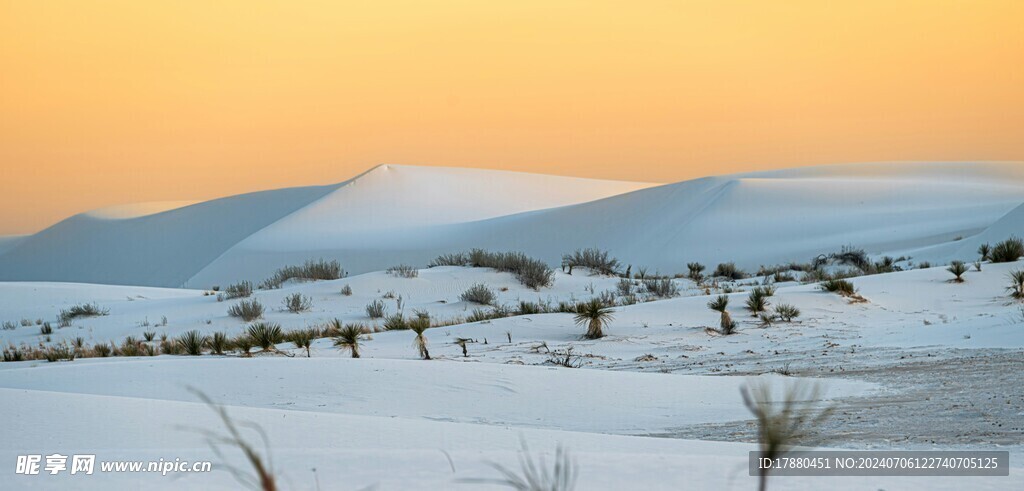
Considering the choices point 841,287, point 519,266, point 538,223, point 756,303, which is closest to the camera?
point 756,303

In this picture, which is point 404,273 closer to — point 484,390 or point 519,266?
point 519,266

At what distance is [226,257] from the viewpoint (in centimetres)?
6269

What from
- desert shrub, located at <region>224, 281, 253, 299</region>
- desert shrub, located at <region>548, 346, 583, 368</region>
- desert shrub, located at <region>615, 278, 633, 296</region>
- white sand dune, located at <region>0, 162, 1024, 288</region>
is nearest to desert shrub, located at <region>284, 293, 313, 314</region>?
desert shrub, located at <region>224, 281, 253, 299</region>

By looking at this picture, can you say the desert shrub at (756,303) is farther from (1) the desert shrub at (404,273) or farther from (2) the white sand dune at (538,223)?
(2) the white sand dune at (538,223)

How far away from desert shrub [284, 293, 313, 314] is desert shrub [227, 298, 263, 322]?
61cm

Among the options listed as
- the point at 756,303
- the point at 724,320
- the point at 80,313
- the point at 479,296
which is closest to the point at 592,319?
the point at 724,320

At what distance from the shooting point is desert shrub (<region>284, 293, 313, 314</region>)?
2198cm

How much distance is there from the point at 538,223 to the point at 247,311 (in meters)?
41.1

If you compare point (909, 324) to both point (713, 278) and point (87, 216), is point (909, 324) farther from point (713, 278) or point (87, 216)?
point (87, 216)

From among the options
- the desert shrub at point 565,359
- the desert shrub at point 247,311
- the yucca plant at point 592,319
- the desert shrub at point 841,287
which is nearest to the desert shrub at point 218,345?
the desert shrub at point 565,359

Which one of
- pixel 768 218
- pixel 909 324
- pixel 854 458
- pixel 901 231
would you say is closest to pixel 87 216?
pixel 768 218

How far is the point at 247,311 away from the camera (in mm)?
21312

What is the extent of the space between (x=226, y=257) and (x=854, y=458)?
60500 millimetres

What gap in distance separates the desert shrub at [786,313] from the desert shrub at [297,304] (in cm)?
1024
